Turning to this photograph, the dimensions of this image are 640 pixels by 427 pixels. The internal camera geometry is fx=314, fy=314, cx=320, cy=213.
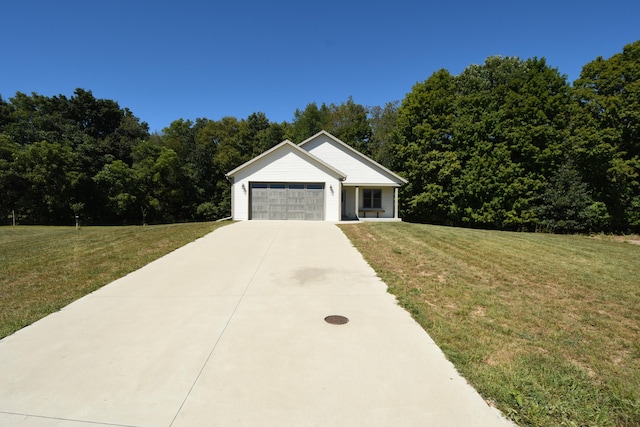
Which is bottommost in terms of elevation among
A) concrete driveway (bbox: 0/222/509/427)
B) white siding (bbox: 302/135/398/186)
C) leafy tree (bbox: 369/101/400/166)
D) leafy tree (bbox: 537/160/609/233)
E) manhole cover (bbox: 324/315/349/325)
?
concrete driveway (bbox: 0/222/509/427)

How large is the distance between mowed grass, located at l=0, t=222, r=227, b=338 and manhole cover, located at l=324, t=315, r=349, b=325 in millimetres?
4361

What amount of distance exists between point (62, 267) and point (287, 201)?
1256 cm

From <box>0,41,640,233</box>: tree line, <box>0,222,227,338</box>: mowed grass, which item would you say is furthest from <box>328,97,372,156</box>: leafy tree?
<box>0,222,227,338</box>: mowed grass

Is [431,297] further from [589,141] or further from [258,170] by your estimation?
[589,141]

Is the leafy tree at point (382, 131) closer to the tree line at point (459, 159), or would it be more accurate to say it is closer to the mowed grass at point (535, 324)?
the tree line at point (459, 159)

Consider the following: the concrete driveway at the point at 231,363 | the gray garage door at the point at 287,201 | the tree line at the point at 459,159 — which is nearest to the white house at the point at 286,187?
the gray garage door at the point at 287,201

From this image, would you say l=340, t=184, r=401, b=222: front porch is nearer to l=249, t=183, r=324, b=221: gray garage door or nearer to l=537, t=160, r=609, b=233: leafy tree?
l=249, t=183, r=324, b=221: gray garage door

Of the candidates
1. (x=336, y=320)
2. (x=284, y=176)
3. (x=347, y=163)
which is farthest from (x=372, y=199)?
(x=336, y=320)

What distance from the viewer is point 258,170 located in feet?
63.1

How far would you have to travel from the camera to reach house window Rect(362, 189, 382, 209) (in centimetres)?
2433

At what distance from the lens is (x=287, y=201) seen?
1930 cm

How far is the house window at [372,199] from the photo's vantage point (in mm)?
24328

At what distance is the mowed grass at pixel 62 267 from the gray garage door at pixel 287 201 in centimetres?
690

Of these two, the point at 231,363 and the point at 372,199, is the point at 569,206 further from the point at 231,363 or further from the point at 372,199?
the point at 231,363
